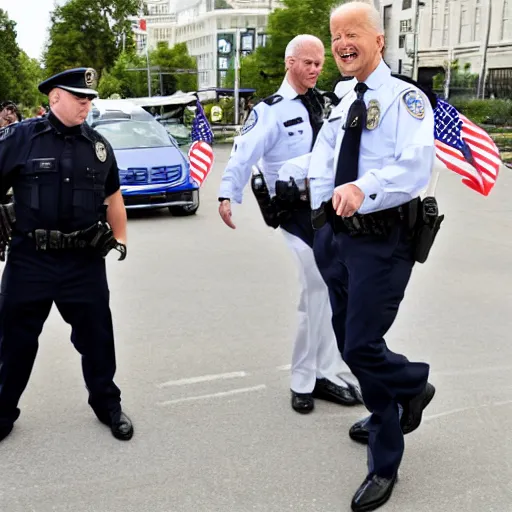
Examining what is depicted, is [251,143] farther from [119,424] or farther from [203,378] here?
[119,424]

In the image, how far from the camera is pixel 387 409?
10.5ft

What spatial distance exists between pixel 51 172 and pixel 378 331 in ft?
5.30

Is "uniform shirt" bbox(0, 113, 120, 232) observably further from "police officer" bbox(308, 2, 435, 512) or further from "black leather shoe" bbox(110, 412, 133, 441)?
"police officer" bbox(308, 2, 435, 512)

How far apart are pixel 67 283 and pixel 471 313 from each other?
3.60m

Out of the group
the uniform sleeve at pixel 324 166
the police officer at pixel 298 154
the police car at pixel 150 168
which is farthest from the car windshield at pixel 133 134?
the uniform sleeve at pixel 324 166

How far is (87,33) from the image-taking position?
83875 millimetres

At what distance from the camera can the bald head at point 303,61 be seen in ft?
13.8

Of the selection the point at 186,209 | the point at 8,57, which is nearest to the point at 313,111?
the point at 186,209

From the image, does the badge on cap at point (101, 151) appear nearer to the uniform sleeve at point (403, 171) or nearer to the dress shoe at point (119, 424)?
the dress shoe at point (119, 424)

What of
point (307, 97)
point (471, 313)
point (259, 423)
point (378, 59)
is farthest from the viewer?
point (471, 313)

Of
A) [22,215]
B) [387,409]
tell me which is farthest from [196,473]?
[22,215]

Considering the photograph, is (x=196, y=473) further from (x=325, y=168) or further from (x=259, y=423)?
(x=325, y=168)

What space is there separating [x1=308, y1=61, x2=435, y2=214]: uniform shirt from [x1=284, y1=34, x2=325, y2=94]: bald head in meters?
1.06

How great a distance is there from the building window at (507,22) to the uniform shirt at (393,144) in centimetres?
5025
